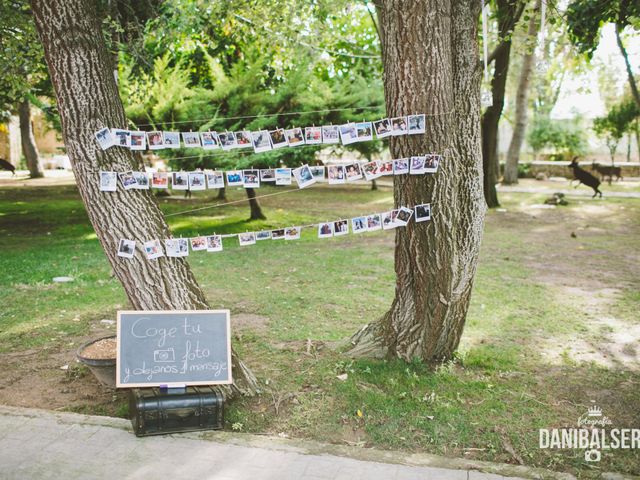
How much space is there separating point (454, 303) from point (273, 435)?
2165mm

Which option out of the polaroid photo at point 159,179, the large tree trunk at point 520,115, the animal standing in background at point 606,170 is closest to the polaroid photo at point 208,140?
the polaroid photo at point 159,179

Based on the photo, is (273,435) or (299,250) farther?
(299,250)

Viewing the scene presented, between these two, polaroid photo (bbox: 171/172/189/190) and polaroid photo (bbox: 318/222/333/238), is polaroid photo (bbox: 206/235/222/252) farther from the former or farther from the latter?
polaroid photo (bbox: 318/222/333/238)

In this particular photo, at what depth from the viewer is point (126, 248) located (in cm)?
499

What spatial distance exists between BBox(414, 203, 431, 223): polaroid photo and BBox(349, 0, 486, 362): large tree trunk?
0.22ft

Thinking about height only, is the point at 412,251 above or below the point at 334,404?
above

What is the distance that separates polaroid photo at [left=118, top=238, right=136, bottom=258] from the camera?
16.3 feet

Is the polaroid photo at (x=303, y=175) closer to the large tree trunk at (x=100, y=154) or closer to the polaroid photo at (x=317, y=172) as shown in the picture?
the polaroid photo at (x=317, y=172)

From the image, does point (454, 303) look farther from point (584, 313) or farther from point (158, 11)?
point (158, 11)

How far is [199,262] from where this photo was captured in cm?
1115

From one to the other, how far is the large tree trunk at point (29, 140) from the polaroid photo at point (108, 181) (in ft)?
72.9

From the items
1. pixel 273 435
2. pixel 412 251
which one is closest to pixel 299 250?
pixel 412 251

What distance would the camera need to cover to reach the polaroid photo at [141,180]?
16.5 feet

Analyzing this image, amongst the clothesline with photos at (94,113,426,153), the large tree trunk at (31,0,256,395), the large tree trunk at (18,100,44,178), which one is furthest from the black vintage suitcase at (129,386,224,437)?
the large tree trunk at (18,100,44,178)
